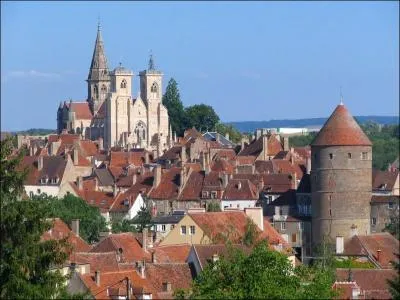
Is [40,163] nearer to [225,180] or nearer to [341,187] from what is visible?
[225,180]

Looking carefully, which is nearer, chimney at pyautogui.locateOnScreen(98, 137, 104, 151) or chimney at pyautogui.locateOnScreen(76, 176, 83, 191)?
chimney at pyautogui.locateOnScreen(76, 176, 83, 191)

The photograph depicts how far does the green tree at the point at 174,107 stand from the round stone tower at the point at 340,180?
8238 cm

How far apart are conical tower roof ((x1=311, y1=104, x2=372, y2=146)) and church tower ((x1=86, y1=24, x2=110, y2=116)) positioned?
292 feet

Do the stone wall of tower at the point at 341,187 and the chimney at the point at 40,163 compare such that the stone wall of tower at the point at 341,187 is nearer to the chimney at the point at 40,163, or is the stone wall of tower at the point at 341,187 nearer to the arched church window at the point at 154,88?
the chimney at the point at 40,163

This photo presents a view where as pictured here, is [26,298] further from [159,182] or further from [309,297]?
[159,182]

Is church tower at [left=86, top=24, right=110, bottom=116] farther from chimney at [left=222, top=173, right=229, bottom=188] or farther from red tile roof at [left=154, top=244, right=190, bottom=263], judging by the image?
red tile roof at [left=154, top=244, right=190, bottom=263]

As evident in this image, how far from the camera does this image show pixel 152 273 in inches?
2196

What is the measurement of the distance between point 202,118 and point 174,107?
7567 millimetres

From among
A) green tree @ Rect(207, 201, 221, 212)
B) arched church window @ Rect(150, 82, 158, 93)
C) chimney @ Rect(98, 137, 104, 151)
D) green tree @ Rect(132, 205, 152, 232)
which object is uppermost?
arched church window @ Rect(150, 82, 158, 93)

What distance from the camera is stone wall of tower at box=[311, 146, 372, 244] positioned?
297 feet

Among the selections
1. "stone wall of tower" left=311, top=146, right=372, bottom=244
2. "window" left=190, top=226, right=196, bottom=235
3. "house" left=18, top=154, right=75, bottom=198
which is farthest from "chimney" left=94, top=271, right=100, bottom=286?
"house" left=18, top=154, right=75, bottom=198

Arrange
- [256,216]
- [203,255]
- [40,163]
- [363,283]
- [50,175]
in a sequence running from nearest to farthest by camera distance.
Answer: [363,283], [203,255], [256,216], [50,175], [40,163]

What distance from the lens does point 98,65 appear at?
618 feet

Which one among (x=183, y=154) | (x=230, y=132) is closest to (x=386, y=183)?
(x=183, y=154)
